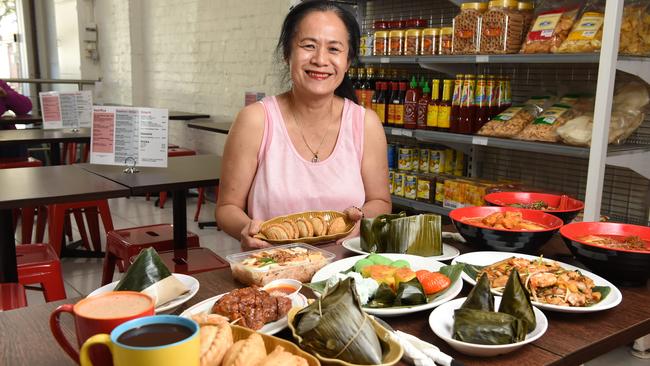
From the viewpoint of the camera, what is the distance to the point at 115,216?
5.61 metres

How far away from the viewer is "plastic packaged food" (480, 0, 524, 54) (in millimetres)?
2867

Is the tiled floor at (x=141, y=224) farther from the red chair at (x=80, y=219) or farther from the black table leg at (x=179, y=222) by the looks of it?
the black table leg at (x=179, y=222)

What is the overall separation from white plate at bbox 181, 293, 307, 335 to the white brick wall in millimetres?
3625

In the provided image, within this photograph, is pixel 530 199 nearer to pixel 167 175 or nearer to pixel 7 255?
pixel 167 175

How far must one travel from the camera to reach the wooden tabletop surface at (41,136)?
14.1 feet

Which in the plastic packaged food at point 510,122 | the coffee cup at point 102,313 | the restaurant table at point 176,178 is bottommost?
the restaurant table at point 176,178

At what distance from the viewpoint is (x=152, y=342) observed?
65 centimetres

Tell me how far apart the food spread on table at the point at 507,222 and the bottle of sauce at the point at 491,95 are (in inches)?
65.1

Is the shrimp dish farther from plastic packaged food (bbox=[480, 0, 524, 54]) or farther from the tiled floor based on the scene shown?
plastic packaged food (bbox=[480, 0, 524, 54])

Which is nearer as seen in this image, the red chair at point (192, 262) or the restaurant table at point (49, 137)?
the red chair at point (192, 262)

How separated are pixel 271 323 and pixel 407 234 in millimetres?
548

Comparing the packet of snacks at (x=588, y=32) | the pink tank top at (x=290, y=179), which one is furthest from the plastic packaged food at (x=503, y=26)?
the pink tank top at (x=290, y=179)

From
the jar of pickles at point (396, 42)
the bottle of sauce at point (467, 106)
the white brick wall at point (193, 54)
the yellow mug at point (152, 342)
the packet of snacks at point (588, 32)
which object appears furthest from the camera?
the white brick wall at point (193, 54)

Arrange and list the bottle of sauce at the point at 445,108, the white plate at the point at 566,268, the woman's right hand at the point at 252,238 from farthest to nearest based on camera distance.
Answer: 1. the bottle of sauce at the point at 445,108
2. the woman's right hand at the point at 252,238
3. the white plate at the point at 566,268
